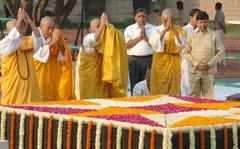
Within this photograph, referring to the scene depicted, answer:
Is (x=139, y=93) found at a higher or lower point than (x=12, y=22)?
lower

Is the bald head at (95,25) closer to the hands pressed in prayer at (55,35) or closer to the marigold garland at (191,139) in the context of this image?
the hands pressed in prayer at (55,35)

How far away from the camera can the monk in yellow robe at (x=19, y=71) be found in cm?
993

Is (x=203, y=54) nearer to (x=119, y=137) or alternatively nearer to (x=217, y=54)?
(x=217, y=54)

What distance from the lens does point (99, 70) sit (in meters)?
11.4

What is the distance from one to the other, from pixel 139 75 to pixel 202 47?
3.88 ft

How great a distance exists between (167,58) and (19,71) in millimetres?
2666

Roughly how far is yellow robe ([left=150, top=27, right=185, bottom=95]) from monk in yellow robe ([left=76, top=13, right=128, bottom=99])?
0.65 metres

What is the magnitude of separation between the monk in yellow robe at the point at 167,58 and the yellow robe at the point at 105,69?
627 millimetres

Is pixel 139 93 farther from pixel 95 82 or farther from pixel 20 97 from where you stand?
pixel 20 97

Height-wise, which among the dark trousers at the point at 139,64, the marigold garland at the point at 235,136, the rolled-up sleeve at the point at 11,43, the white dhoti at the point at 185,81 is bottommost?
the white dhoti at the point at 185,81

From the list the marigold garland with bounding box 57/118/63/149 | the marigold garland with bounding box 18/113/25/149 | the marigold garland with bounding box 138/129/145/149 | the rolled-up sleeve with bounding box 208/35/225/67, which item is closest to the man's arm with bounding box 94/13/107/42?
the rolled-up sleeve with bounding box 208/35/225/67

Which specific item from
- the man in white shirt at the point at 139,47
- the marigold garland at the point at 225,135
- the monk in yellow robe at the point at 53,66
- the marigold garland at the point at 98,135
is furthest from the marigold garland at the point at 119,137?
the man in white shirt at the point at 139,47

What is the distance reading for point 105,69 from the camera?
11273mm

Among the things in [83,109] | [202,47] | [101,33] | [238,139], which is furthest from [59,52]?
[238,139]
